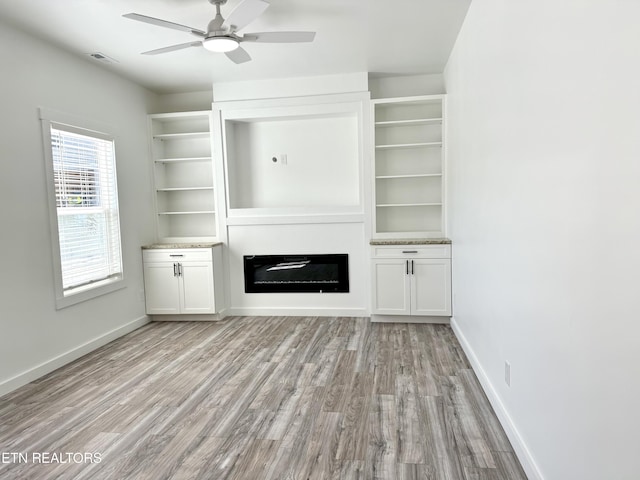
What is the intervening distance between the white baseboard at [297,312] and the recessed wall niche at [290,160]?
45.8 inches

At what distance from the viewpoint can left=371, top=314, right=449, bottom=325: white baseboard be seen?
443 cm

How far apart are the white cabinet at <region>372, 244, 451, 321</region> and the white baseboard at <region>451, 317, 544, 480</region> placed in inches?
40.3

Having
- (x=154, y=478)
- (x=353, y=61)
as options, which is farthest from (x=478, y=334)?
(x=353, y=61)

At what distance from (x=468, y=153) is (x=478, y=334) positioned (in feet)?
4.63

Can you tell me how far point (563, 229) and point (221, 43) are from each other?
2528mm

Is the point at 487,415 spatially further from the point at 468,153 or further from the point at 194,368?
the point at 194,368

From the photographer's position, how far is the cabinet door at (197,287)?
4.68m

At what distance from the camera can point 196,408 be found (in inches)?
105

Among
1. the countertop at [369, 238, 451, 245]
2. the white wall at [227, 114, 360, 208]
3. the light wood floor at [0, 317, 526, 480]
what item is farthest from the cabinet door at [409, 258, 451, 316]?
the white wall at [227, 114, 360, 208]

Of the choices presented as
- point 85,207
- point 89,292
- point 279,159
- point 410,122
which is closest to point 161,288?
point 89,292

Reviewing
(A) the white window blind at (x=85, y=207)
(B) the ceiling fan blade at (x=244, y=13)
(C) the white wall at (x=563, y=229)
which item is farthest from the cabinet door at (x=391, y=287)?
(A) the white window blind at (x=85, y=207)

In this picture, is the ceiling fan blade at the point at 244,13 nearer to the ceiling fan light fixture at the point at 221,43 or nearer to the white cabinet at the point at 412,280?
the ceiling fan light fixture at the point at 221,43

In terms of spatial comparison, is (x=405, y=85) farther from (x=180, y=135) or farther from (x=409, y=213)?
(x=180, y=135)

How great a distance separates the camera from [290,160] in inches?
199
